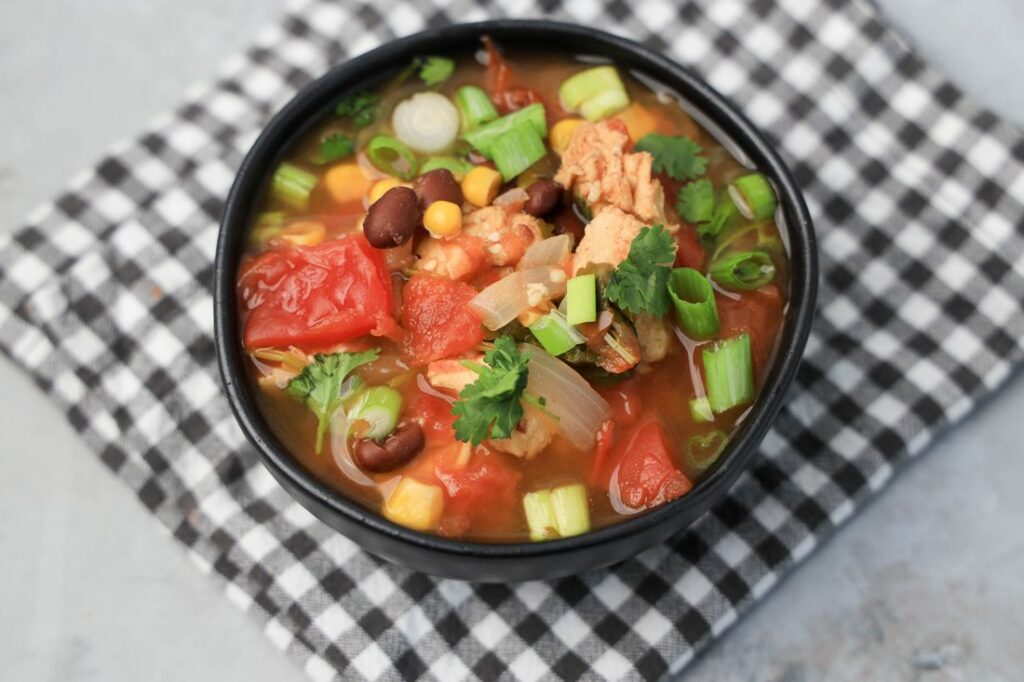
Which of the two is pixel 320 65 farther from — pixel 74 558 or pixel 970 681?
pixel 970 681

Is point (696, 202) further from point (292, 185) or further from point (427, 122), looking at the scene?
point (292, 185)

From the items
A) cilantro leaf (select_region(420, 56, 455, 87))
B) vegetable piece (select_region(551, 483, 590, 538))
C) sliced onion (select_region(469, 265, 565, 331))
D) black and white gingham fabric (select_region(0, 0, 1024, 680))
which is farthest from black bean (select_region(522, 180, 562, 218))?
black and white gingham fabric (select_region(0, 0, 1024, 680))

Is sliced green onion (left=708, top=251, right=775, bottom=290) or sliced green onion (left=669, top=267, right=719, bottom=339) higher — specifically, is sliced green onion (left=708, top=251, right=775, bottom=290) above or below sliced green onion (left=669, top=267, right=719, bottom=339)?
above

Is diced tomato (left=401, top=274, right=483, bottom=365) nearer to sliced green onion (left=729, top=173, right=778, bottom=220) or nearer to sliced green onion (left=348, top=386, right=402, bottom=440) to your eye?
sliced green onion (left=348, top=386, right=402, bottom=440)

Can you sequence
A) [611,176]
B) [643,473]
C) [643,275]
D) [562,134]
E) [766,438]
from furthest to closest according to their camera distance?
[766,438], [562,134], [611,176], [643,473], [643,275]

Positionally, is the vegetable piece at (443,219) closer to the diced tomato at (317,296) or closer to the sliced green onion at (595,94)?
the diced tomato at (317,296)

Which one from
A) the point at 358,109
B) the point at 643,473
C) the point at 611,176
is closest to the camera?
the point at 643,473

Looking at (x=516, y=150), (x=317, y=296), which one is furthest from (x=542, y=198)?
(x=317, y=296)

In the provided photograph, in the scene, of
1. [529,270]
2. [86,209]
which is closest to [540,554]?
[529,270]
